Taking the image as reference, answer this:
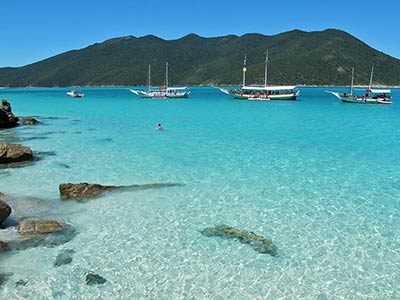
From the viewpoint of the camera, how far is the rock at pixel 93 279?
8258mm

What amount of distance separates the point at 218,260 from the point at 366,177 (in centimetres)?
1004

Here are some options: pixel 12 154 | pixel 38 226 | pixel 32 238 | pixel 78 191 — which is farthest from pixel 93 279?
pixel 12 154

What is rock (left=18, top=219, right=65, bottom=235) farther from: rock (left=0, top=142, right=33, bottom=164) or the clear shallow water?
rock (left=0, top=142, right=33, bottom=164)

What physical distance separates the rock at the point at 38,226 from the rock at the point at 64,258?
1.31 meters

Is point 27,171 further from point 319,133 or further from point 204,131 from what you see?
point 319,133

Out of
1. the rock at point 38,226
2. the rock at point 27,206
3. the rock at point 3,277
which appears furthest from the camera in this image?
the rock at point 27,206

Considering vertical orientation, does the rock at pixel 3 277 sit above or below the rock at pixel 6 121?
below

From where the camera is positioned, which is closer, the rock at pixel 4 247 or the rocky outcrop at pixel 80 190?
the rock at pixel 4 247

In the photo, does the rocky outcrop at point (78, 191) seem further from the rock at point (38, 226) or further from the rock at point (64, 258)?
the rock at point (64, 258)

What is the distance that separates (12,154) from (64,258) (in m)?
11.8

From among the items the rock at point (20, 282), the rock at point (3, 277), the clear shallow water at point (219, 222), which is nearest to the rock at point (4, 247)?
the clear shallow water at point (219, 222)

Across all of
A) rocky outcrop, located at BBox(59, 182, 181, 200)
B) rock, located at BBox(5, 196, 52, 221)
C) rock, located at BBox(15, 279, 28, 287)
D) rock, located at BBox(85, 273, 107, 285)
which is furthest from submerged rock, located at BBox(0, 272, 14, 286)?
rocky outcrop, located at BBox(59, 182, 181, 200)

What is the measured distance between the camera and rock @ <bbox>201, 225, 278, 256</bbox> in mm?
9656

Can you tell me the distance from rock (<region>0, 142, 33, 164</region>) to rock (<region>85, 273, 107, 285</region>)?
498 inches
